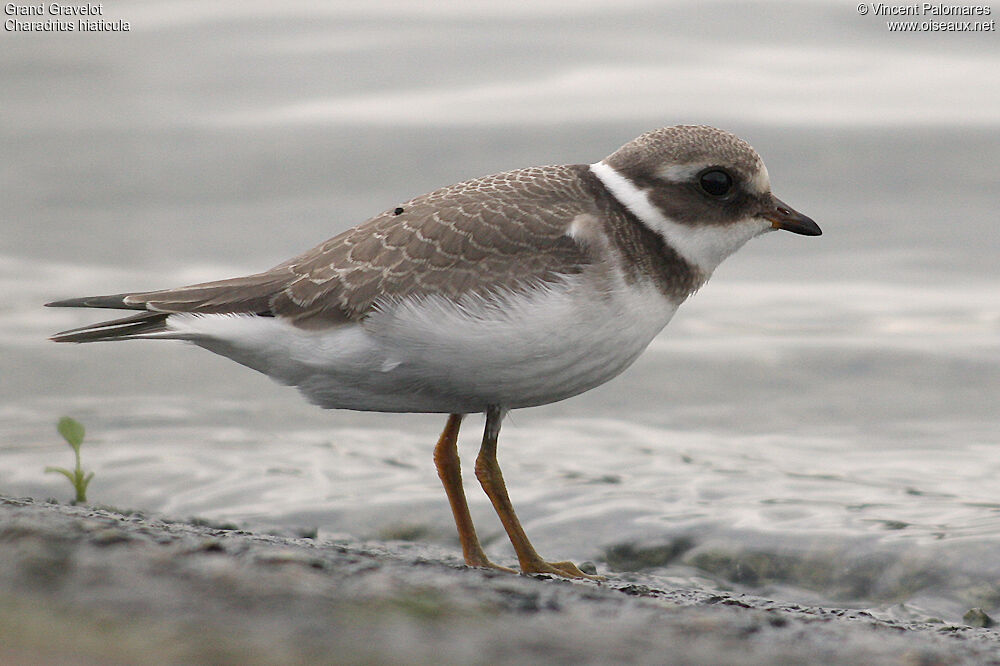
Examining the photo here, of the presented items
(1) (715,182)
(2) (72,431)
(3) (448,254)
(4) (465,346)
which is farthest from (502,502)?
(2) (72,431)

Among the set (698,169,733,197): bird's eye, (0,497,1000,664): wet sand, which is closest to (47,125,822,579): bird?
(698,169,733,197): bird's eye

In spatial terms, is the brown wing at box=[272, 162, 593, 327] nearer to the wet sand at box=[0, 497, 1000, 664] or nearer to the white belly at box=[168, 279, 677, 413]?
the white belly at box=[168, 279, 677, 413]

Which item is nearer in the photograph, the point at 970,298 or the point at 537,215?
the point at 537,215

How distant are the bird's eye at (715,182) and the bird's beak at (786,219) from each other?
29 cm

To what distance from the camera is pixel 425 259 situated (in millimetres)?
5648

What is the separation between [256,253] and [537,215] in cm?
750

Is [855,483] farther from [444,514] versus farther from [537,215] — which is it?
[537,215]

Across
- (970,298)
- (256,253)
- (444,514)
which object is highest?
(256,253)

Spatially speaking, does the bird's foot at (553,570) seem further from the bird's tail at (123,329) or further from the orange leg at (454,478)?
the bird's tail at (123,329)

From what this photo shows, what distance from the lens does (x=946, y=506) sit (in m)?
8.29

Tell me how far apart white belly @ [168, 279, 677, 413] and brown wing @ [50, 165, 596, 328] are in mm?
93

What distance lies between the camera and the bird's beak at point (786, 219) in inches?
247

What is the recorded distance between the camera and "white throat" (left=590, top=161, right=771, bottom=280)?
593cm

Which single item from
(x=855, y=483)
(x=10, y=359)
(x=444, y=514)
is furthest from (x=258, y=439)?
(x=855, y=483)
